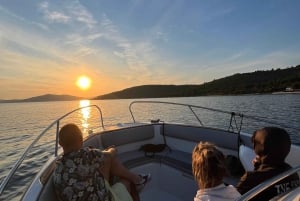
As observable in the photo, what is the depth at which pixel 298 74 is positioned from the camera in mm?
68750

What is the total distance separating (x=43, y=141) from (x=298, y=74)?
231 ft

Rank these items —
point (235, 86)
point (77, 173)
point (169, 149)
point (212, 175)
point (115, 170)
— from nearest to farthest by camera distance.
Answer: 1. point (212, 175)
2. point (77, 173)
3. point (115, 170)
4. point (169, 149)
5. point (235, 86)

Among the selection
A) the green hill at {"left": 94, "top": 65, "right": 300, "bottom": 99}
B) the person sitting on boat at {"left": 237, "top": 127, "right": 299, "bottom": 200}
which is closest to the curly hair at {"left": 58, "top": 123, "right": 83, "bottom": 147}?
the person sitting on boat at {"left": 237, "top": 127, "right": 299, "bottom": 200}

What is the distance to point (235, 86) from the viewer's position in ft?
226

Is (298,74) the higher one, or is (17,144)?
(298,74)

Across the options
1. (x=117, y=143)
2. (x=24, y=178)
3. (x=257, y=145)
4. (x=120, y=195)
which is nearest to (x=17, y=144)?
(x=24, y=178)

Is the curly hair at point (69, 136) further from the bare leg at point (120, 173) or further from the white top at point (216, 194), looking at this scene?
the white top at point (216, 194)

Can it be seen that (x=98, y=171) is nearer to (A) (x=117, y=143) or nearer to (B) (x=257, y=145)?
(B) (x=257, y=145)

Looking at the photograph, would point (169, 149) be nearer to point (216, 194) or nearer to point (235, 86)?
point (216, 194)

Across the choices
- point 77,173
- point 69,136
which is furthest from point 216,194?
point 69,136

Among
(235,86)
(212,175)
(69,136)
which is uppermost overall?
(235,86)

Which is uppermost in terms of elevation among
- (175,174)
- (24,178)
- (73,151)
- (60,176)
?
(73,151)

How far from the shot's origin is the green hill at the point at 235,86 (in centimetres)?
6488

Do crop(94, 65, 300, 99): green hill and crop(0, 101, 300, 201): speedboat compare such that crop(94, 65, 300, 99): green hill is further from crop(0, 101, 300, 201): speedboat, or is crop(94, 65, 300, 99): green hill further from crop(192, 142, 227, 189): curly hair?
crop(192, 142, 227, 189): curly hair
